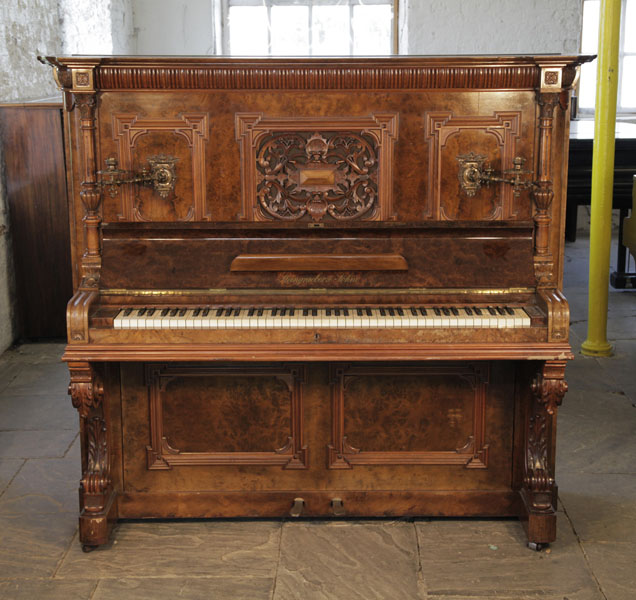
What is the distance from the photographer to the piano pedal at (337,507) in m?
3.48

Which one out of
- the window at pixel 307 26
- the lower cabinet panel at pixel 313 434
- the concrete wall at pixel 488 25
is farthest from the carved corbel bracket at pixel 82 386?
the concrete wall at pixel 488 25

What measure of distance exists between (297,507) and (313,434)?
0.28 meters

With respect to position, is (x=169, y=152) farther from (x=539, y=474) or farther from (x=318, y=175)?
(x=539, y=474)

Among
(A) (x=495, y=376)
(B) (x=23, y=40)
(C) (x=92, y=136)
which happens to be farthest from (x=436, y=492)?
(B) (x=23, y=40)

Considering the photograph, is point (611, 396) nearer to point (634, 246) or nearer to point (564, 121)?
point (634, 246)

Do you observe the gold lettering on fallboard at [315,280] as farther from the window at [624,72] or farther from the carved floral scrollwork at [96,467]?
the window at [624,72]

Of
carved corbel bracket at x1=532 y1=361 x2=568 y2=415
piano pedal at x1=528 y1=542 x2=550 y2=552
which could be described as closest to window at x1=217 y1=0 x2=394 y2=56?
carved corbel bracket at x1=532 y1=361 x2=568 y2=415

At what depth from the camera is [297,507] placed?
11.5 ft

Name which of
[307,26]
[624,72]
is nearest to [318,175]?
[307,26]

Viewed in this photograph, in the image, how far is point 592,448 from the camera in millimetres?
4367

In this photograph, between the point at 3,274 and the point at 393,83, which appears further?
the point at 3,274

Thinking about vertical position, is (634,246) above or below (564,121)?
below

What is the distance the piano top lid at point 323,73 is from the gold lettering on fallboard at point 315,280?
68 centimetres

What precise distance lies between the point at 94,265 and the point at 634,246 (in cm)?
411
